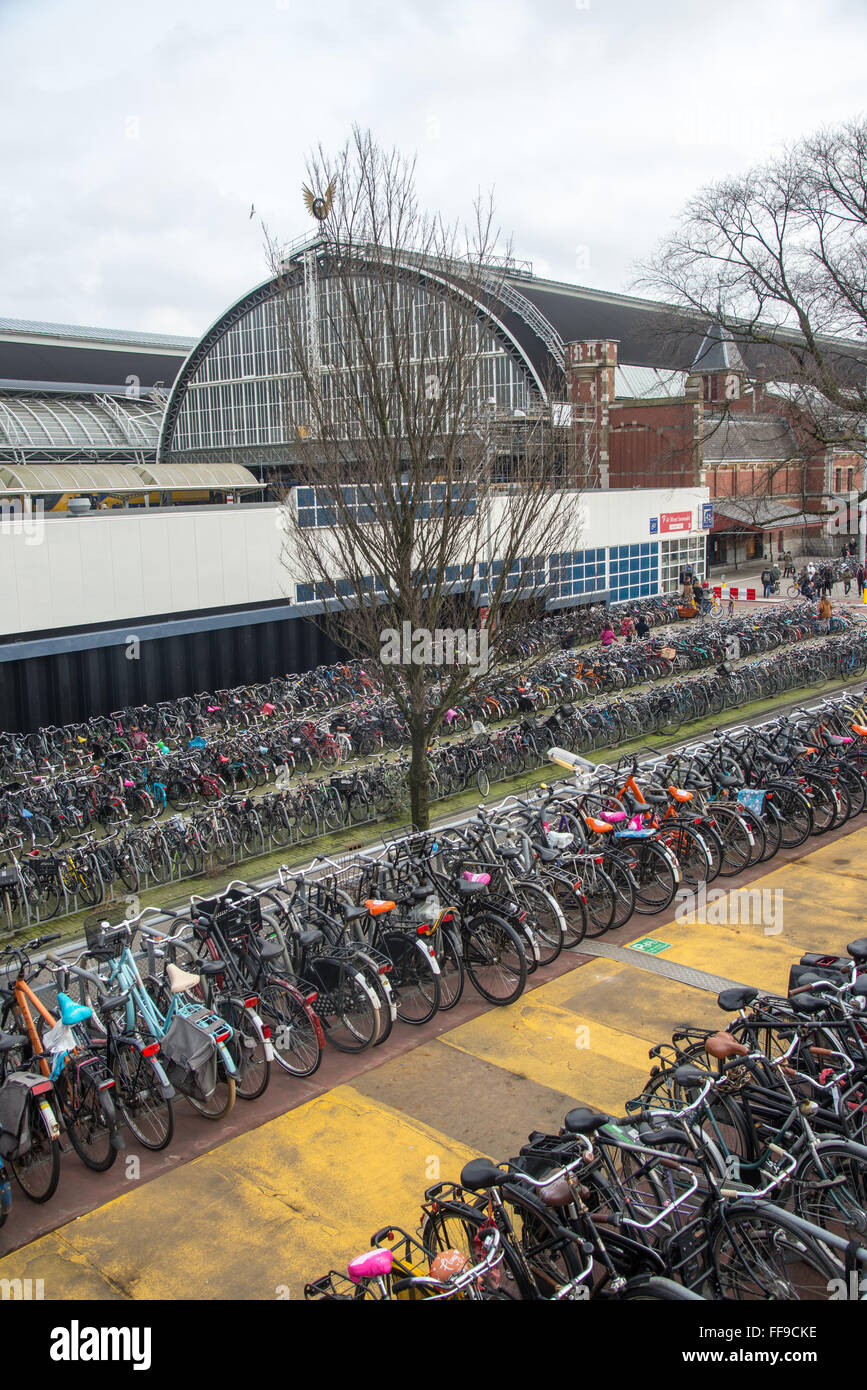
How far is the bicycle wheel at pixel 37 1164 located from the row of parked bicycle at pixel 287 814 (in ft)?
11.3

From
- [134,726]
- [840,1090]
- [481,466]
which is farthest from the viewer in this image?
[134,726]

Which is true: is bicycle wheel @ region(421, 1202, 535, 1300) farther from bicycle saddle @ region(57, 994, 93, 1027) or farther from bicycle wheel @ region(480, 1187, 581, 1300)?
bicycle saddle @ region(57, 994, 93, 1027)

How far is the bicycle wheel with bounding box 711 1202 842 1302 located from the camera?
4117 mm

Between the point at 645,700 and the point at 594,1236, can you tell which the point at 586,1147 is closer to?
the point at 594,1236

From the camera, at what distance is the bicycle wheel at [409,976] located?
740cm

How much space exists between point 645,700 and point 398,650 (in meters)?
7.84

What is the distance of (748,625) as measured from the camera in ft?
78.6

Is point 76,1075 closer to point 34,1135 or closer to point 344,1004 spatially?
point 34,1135

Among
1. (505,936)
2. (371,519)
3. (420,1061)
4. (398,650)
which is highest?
(371,519)

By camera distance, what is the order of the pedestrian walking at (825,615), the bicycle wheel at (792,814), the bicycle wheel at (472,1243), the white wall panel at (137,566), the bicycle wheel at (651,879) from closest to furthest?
the bicycle wheel at (472,1243), the bicycle wheel at (651,879), the bicycle wheel at (792,814), the white wall panel at (137,566), the pedestrian walking at (825,615)

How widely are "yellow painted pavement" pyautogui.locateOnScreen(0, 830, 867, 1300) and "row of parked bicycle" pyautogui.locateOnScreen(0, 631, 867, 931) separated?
162 inches

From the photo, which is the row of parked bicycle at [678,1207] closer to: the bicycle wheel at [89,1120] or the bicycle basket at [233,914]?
the bicycle wheel at [89,1120]

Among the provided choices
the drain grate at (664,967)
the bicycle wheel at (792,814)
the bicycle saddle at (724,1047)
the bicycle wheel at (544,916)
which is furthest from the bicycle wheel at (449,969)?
the bicycle wheel at (792,814)
